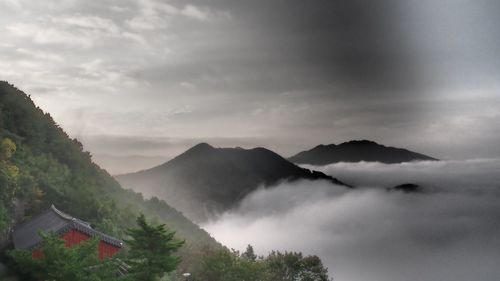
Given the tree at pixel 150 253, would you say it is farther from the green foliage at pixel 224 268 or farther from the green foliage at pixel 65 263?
the green foliage at pixel 224 268

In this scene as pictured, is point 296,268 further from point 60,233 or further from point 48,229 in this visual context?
point 60,233

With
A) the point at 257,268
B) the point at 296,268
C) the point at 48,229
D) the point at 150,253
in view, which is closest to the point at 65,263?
the point at 150,253

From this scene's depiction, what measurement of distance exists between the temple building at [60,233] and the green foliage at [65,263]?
1037 centimetres

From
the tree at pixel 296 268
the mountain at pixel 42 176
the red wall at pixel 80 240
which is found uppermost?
the mountain at pixel 42 176

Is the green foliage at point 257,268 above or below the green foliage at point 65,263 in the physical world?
below

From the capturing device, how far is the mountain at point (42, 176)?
5494 cm

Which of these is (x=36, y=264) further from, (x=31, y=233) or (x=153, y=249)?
(x=31, y=233)

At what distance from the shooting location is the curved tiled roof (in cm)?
4479

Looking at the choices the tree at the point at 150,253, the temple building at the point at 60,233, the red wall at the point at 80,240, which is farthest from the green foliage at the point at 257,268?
the tree at the point at 150,253

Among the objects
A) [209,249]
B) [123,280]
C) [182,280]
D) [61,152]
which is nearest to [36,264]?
[123,280]

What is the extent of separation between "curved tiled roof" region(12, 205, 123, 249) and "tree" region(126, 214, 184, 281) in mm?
7787

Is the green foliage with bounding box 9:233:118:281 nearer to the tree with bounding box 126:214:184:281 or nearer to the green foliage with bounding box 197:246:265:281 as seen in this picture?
the tree with bounding box 126:214:184:281

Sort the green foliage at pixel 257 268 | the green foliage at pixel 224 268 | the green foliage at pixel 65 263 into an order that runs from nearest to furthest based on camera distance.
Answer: the green foliage at pixel 65 263
the green foliage at pixel 224 268
the green foliage at pixel 257 268

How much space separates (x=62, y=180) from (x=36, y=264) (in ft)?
143
